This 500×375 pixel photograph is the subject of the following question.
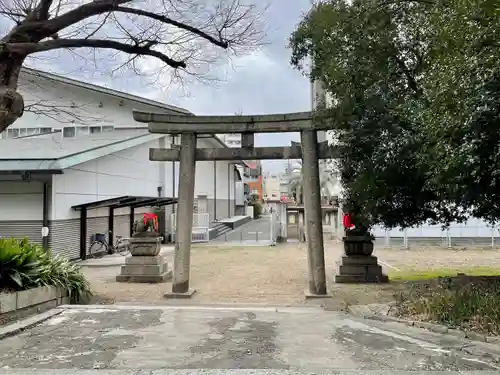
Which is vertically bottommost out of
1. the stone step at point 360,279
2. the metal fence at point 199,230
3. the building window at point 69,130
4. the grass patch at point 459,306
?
the stone step at point 360,279

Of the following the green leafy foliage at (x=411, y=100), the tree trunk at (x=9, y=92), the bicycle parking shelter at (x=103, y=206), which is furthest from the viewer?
the bicycle parking shelter at (x=103, y=206)

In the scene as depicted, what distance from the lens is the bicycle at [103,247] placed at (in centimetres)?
1953

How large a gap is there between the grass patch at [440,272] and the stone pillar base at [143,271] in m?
6.87

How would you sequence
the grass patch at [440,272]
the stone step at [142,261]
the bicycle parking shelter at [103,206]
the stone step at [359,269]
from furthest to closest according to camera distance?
the bicycle parking shelter at [103,206] < the grass patch at [440,272] < the stone step at [142,261] < the stone step at [359,269]

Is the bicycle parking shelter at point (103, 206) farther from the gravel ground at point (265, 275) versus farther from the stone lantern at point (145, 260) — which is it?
the stone lantern at point (145, 260)

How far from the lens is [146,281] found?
13.8 m

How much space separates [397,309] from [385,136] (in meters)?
3.04

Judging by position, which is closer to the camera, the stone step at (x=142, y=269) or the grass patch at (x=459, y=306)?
the grass patch at (x=459, y=306)

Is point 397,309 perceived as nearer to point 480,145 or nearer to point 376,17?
point 480,145

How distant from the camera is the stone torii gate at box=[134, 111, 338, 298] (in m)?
11.3

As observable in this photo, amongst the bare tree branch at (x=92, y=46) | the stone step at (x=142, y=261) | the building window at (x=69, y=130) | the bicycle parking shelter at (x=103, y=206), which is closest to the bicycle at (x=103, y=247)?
the bicycle parking shelter at (x=103, y=206)

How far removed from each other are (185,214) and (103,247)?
10.2 meters

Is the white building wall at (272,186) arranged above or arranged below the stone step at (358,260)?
above

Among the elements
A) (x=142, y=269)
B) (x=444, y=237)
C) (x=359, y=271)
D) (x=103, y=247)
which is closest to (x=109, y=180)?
(x=103, y=247)
